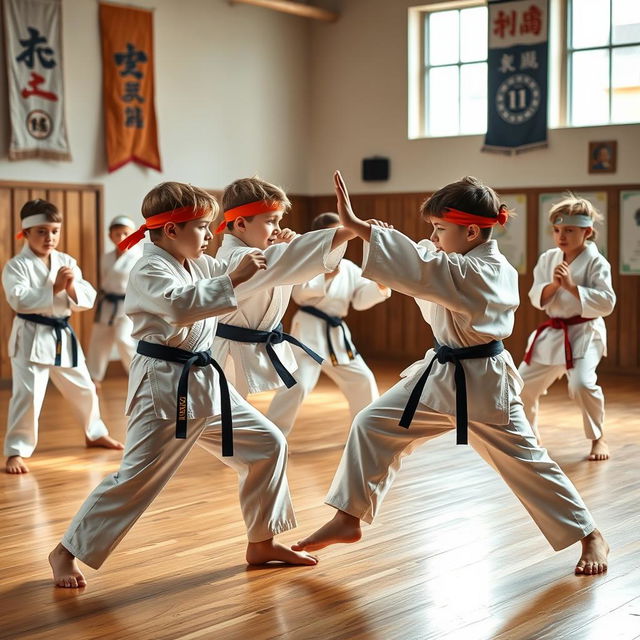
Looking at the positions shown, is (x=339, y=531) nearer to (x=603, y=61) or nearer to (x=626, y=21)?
(x=603, y=61)

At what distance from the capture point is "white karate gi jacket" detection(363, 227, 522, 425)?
2.62m

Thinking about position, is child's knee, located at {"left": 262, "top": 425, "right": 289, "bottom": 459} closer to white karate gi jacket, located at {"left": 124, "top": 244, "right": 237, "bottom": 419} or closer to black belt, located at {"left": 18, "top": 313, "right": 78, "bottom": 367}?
white karate gi jacket, located at {"left": 124, "top": 244, "right": 237, "bottom": 419}

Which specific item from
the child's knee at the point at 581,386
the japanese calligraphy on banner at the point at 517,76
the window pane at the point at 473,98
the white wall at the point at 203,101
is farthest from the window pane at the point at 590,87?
the child's knee at the point at 581,386

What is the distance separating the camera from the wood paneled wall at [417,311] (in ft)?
26.5

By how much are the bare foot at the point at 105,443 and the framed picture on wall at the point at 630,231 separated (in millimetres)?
4859

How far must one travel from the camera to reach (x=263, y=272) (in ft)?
9.53

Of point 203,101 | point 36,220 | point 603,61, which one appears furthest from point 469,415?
point 203,101

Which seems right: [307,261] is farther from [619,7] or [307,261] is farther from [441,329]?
[619,7]

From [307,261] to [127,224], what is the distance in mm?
4977

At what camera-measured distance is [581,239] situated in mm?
4801

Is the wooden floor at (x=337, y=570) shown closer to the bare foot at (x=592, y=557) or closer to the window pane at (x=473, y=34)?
the bare foot at (x=592, y=557)

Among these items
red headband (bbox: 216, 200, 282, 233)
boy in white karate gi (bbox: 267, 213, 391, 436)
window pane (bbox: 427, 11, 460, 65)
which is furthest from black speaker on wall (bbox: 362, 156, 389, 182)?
red headband (bbox: 216, 200, 282, 233)

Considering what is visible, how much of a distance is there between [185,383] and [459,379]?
790 mm

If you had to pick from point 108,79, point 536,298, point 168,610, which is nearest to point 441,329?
point 168,610
